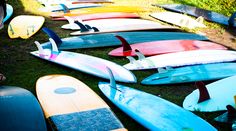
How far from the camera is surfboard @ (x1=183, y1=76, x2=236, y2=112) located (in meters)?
2.88

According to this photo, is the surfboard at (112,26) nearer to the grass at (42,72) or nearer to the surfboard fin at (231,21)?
the grass at (42,72)

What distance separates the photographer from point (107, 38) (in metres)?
4.52

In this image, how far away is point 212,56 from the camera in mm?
4004

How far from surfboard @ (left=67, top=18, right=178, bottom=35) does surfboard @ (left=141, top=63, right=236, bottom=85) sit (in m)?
1.56

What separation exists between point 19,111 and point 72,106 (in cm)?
43

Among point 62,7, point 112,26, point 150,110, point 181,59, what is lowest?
point 150,110

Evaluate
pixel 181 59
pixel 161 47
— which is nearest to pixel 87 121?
pixel 181 59

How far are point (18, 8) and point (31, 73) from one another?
9.79ft

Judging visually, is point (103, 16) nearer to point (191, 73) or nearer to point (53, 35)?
point (53, 35)

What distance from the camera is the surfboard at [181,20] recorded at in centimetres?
539

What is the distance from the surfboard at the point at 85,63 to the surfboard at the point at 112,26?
0.92m

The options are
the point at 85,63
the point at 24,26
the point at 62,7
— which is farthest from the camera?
the point at 62,7

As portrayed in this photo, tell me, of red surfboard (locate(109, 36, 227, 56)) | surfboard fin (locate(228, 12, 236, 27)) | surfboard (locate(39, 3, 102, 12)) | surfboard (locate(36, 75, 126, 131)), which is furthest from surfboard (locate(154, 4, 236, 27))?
surfboard (locate(36, 75, 126, 131))

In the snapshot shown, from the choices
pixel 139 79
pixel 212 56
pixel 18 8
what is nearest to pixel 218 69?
pixel 212 56
